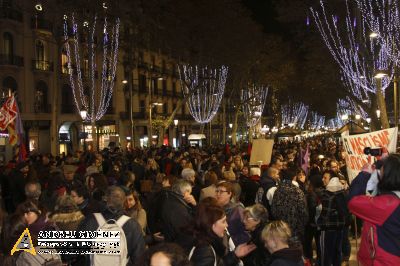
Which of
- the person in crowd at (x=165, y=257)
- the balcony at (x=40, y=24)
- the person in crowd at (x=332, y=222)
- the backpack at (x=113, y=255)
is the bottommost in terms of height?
the person in crowd at (x=332, y=222)

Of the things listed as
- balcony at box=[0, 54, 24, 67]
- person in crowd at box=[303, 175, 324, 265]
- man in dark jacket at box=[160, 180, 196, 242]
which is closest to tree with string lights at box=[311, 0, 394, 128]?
person in crowd at box=[303, 175, 324, 265]

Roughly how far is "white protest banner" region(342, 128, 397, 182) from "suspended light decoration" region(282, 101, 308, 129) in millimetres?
65394

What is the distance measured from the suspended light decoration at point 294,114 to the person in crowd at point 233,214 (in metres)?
66.1

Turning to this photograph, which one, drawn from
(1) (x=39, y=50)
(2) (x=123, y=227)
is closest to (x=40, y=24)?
(1) (x=39, y=50)

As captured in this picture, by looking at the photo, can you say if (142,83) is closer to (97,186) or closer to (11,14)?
(11,14)

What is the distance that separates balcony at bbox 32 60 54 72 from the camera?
34.0 metres

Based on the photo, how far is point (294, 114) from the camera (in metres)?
81.9

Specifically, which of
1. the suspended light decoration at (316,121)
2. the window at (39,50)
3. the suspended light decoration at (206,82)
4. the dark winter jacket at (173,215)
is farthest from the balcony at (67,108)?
the suspended light decoration at (316,121)

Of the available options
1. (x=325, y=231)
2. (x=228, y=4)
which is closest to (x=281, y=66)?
(x=228, y=4)

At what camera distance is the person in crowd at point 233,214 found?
20.2ft

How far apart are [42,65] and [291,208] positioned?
3095 cm

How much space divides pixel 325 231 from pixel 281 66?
35291 mm

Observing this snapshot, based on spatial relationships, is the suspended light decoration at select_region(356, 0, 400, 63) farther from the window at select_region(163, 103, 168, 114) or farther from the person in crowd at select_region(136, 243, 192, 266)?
the window at select_region(163, 103, 168, 114)

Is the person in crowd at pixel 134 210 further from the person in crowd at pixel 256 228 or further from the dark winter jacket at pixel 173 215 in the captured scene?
the person in crowd at pixel 256 228
